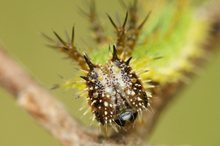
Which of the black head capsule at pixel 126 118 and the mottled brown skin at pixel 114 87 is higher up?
the mottled brown skin at pixel 114 87

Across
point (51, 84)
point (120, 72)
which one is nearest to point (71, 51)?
point (120, 72)

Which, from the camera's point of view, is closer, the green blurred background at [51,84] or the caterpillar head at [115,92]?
the caterpillar head at [115,92]

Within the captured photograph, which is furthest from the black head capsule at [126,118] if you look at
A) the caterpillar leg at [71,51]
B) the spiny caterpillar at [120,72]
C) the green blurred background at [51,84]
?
the green blurred background at [51,84]

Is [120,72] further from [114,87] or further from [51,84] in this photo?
[51,84]

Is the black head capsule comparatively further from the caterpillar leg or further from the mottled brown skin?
the caterpillar leg

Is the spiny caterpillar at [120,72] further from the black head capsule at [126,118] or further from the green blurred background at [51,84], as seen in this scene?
the green blurred background at [51,84]
